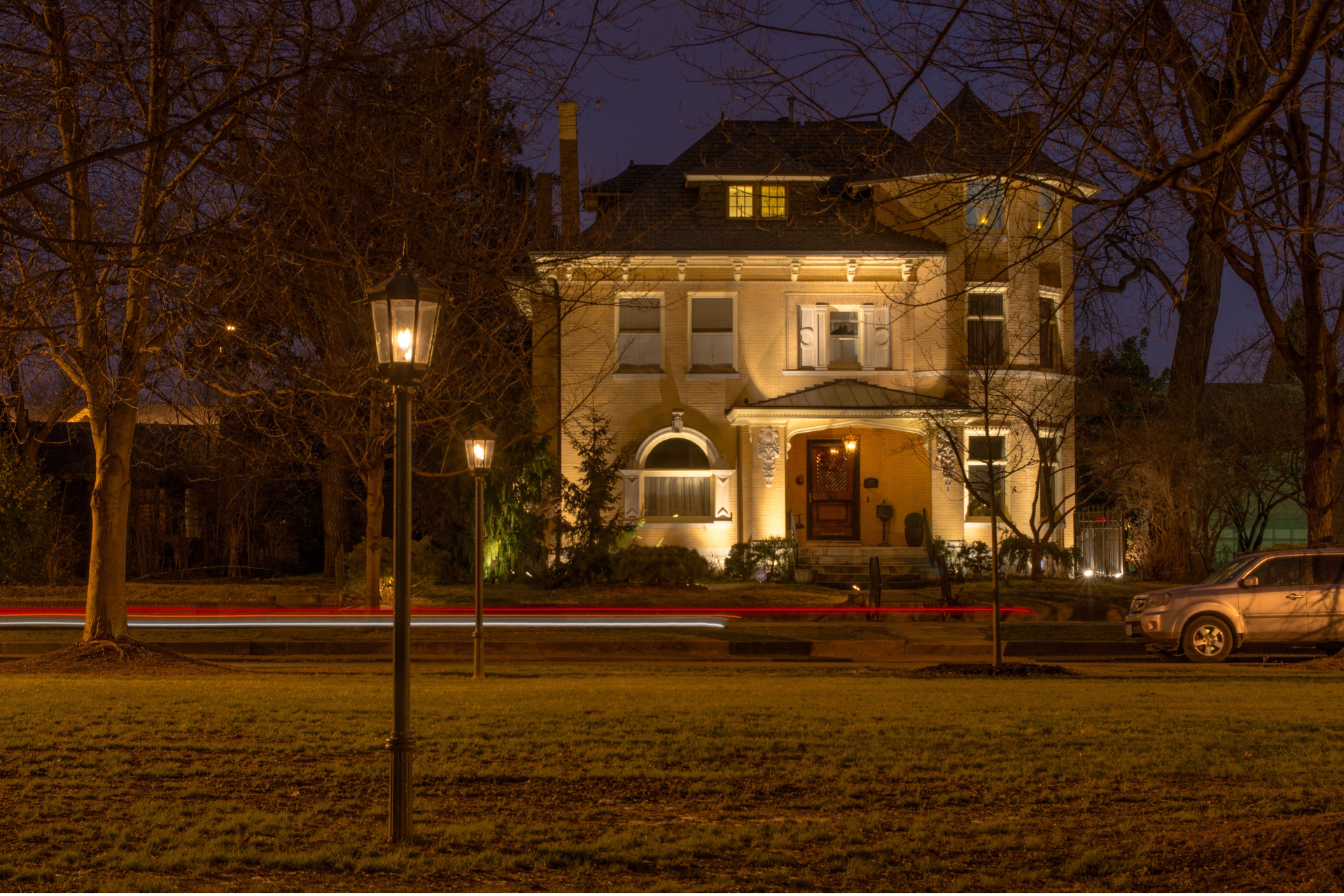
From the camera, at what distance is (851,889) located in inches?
204

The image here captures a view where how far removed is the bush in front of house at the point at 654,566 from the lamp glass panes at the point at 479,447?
35.1 ft

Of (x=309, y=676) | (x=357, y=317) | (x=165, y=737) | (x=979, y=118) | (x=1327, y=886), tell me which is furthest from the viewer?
(x=357, y=317)

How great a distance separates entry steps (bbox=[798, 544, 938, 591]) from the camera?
83.0 ft

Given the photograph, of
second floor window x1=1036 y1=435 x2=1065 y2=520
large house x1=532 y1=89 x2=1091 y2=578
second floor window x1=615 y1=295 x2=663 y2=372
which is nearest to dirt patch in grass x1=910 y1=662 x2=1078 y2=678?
second floor window x1=1036 y1=435 x2=1065 y2=520

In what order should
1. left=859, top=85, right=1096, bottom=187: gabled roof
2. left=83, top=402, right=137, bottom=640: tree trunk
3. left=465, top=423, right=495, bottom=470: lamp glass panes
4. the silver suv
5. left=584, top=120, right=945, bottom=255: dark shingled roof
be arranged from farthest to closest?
1. left=584, top=120, right=945, bottom=255: dark shingled roof
2. the silver suv
3. left=465, top=423, right=495, bottom=470: lamp glass panes
4. left=83, top=402, right=137, bottom=640: tree trunk
5. left=859, top=85, right=1096, bottom=187: gabled roof

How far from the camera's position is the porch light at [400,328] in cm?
637

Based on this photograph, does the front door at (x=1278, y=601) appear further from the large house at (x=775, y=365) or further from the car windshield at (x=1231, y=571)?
the large house at (x=775, y=365)

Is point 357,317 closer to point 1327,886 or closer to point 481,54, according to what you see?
point 481,54

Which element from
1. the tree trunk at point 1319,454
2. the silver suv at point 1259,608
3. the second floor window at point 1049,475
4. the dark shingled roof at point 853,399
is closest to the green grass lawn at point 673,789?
the tree trunk at point 1319,454

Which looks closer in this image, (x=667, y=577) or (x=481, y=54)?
(x=481, y=54)

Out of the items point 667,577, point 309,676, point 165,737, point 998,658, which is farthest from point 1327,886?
point 667,577

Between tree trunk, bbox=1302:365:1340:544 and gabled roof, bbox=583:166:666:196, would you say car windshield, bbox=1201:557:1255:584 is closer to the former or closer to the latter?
tree trunk, bbox=1302:365:1340:544

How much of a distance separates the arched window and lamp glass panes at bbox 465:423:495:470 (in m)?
13.2

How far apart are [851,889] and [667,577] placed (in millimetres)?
19054
